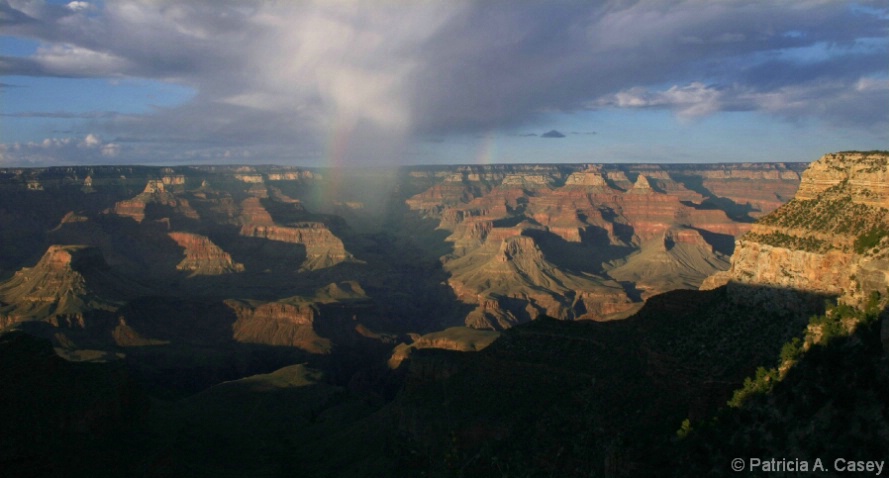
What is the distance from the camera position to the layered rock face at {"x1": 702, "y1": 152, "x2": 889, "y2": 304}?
134ft

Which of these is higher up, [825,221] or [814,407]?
[825,221]

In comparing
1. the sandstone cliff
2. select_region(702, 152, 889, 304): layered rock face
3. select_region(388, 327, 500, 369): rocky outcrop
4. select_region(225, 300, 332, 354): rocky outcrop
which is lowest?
select_region(225, 300, 332, 354): rocky outcrop

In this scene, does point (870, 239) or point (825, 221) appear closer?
point (870, 239)

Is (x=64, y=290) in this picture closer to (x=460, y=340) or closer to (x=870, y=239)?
(x=460, y=340)

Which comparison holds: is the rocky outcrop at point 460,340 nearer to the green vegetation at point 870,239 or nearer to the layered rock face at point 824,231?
the layered rock face at point 824,231

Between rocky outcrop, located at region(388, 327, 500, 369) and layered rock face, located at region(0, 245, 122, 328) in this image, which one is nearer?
rocky outcrop, located at region(388, 327, 500, 369)

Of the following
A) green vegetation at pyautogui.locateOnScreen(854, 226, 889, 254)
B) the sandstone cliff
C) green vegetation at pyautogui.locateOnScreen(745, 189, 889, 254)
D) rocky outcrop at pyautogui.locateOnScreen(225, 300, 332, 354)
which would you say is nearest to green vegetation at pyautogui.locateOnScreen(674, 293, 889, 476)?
green vegetation at pyautogui.locateOnScreen(854, 226, 889, 254)

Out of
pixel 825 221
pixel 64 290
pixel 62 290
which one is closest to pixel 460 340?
pixel 825 221

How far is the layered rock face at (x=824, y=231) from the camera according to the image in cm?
4091

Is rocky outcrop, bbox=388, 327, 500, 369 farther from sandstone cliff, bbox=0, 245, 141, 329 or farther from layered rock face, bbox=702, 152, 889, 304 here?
sandstone cliff, bbox=0, 245, 141, 329

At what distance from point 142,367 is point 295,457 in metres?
70.3

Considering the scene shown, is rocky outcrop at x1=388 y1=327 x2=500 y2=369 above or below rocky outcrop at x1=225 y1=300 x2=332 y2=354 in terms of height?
above

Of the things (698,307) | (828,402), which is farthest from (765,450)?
(698,307)

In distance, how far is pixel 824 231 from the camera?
4359 centimetres
